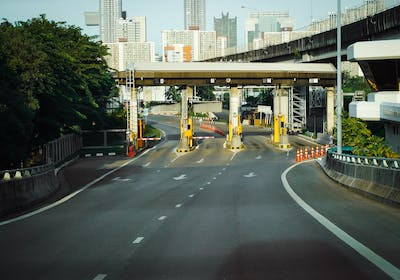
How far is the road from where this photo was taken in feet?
41.4

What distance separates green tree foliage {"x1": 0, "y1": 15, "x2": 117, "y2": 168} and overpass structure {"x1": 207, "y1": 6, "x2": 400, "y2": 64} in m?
24.0

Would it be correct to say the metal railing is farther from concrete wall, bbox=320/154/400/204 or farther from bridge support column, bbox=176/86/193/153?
concrete wall, bbox=320/154/400/204

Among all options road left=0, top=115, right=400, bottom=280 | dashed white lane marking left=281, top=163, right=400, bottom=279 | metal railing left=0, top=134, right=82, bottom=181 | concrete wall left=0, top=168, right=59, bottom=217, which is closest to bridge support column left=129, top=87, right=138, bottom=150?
metal railing left=0, top=134, right=82, bottom=181

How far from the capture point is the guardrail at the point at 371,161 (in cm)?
2453

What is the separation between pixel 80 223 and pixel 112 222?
99cm

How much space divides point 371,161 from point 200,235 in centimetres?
1555

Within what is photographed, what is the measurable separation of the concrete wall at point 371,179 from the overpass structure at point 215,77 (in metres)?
33.6

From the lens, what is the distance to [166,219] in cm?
2088

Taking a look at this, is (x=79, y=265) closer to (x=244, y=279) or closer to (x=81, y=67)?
(x=244, y=279)

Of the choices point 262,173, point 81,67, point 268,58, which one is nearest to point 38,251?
point 262,173

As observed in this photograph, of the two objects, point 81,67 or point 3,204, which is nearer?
point 3,204

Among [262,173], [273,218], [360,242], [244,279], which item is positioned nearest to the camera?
[244,279]

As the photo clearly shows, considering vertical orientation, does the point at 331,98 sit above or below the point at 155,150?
above

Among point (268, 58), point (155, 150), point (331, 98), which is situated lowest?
point (155, 150)
